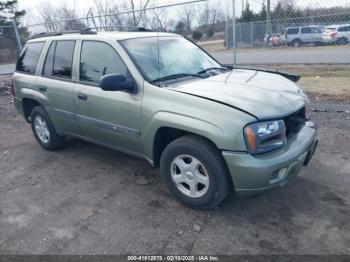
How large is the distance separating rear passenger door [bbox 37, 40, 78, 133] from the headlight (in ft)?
8.19

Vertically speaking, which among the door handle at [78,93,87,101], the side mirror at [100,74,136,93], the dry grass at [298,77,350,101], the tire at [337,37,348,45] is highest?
the tire at [337,37,348,45]

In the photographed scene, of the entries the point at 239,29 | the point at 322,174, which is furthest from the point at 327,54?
the point at 322,174

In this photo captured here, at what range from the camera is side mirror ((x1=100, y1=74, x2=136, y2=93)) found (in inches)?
134

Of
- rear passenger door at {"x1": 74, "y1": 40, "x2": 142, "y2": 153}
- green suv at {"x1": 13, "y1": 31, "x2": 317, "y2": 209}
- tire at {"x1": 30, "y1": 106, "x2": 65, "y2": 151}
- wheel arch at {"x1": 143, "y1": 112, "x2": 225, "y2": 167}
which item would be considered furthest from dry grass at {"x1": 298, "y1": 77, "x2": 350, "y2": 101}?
tire at {"x1": 30, "y1": 106, "x2": 65, "y2": 151}

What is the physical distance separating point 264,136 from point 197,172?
0.76 meters

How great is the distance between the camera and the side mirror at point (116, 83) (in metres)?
3.41

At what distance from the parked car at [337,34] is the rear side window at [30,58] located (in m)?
9.50

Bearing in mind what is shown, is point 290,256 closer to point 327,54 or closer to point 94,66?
point 94,66

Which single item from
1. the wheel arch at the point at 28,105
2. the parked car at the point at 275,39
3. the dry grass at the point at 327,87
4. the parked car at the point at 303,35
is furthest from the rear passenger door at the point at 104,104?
the parked car at the point at 275,39

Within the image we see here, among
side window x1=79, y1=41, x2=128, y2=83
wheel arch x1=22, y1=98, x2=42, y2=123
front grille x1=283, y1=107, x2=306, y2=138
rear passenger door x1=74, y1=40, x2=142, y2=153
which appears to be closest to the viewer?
front grille x1=283, y1=107, x2=306, y2=138

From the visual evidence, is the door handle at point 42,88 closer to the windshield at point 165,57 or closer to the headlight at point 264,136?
the windshield at point 165,57

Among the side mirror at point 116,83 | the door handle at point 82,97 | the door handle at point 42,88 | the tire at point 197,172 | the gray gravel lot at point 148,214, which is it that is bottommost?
the gray gravel lot at point 148,214

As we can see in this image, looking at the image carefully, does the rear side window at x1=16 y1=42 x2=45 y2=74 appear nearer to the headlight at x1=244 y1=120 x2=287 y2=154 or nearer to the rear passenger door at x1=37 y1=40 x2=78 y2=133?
the rear passenger door at x1=37 y1=40 x2=78 y2=133

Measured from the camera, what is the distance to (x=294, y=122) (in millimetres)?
3510
